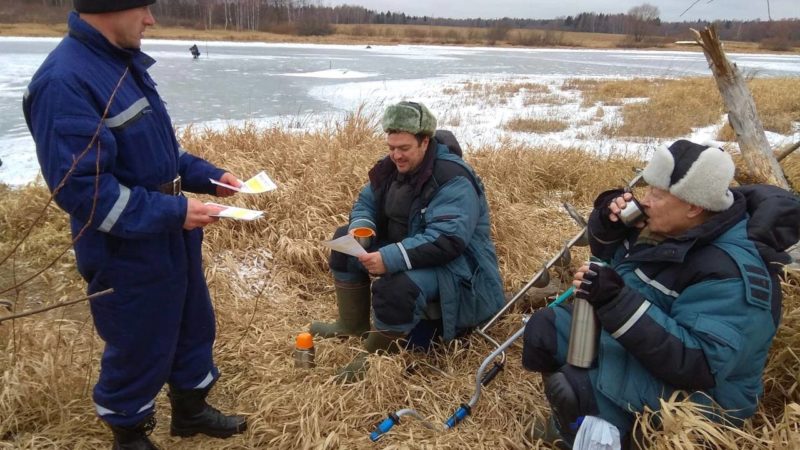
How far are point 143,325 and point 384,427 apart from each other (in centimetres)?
111

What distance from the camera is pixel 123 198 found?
68.3 inches

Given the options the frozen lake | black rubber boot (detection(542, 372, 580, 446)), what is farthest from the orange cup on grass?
the frozen lake

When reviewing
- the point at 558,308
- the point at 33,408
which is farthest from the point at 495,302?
the point at 33,408

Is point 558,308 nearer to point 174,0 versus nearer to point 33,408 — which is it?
point 33,408

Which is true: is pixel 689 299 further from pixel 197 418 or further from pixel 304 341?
pixel 197 418

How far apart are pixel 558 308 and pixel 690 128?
8878mm

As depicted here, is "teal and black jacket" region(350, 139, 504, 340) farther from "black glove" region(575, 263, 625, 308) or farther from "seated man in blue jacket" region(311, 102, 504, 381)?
"black glove" region(575, 263, 625, 308)

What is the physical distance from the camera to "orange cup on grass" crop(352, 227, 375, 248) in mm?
2957

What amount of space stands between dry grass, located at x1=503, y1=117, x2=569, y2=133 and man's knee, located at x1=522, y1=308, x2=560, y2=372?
24.8ft

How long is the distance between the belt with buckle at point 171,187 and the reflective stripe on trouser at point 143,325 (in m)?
0.17

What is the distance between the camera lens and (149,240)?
1920 millimetres

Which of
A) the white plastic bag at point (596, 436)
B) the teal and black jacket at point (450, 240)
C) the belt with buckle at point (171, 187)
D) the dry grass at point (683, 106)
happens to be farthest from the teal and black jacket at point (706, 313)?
the dry grass at point (683, 106)

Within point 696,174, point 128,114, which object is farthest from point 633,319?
point 128,114

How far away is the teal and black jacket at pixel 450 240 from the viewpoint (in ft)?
8.92
